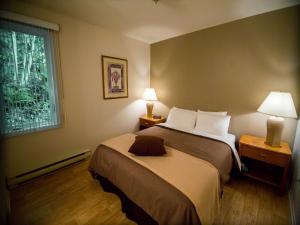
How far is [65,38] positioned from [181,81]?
2194 millimetres

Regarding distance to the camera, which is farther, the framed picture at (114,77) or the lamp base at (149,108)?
the lamp base at (149,108)

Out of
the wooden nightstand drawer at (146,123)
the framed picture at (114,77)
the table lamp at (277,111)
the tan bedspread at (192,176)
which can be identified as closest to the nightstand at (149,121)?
the wooden nightstand drawer at (146,123)

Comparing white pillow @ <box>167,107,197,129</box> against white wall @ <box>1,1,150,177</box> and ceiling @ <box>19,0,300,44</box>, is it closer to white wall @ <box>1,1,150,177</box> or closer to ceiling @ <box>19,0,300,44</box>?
white wall @ <box>1,1,150,177</box>

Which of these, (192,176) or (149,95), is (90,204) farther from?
(149,95)

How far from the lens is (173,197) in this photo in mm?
1089

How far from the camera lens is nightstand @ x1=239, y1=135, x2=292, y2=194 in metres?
1.74

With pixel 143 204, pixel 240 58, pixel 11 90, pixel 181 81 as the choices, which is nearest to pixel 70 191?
pixel 143 204

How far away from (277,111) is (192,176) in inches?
54.9

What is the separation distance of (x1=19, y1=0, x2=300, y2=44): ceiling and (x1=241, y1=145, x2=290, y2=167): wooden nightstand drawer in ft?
6.12

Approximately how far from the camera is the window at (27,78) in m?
1.69

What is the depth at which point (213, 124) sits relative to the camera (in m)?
2.30

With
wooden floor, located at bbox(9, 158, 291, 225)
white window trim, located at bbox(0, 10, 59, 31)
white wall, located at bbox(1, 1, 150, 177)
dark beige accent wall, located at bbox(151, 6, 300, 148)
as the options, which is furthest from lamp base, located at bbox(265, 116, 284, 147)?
white window trim, located at bbox(0, 10, 59, 31)

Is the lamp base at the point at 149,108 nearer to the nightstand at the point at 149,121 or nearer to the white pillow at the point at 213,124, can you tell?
the nightstand at the point at 149,121

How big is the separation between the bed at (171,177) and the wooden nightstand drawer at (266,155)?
0.19m
